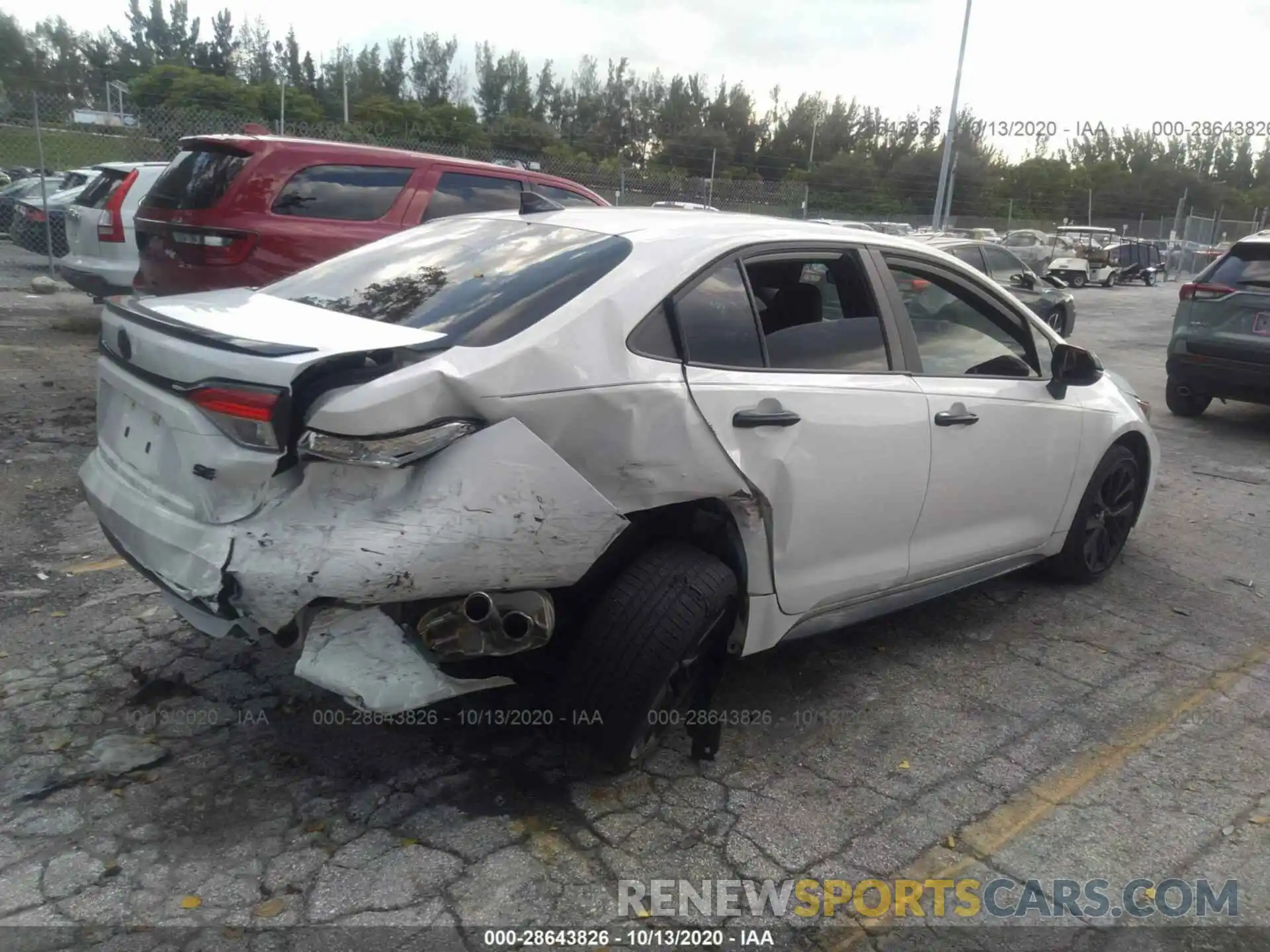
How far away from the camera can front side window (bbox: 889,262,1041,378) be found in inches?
148

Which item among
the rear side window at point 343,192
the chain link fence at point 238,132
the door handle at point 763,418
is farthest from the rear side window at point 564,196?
the door handle at point 763,418

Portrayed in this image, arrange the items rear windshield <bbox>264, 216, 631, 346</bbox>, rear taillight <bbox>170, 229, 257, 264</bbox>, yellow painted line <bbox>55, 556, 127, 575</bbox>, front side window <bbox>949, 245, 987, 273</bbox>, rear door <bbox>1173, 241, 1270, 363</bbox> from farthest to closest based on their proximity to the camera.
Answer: front side window <bbox>949, 245, 987, 273</bbox> → rear door <bbox>1173, 241, 1270, 363</bbox> → rear taillight <bbox>170, 229, 257, 264</bbox> → yellow painted line <bbox>55, 556, 127, 575</bbox> → rear windshield <bbox>264, 216, 631, 346</bbox>

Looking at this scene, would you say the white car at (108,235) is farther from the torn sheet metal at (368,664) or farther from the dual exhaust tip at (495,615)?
the dual exhaust tip at (495,615)

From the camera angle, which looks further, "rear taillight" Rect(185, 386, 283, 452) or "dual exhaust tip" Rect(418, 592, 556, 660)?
"dual exhaust tip" Rect(418, 592, 556, 660)

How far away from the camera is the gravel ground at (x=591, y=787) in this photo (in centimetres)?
248

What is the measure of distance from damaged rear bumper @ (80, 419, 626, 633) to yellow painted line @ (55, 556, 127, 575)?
2.01 m

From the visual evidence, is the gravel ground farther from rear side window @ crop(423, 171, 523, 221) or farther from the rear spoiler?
rear side window @ crop(423, 171, 523, 221)

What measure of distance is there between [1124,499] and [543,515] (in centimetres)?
353

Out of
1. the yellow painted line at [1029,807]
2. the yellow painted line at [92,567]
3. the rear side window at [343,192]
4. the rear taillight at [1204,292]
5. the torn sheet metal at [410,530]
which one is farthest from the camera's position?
the rear taillight at [1204,292]

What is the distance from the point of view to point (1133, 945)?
2531mm

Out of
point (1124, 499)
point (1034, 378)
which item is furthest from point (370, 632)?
point (1124, 499)

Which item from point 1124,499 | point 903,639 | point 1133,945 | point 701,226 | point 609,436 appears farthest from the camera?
point 1124,499

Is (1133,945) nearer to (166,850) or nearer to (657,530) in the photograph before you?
(657,530)

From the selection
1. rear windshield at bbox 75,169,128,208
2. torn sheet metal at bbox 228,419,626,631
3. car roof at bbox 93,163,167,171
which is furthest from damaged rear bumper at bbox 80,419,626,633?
car roof at bbox 93,163,167,171
